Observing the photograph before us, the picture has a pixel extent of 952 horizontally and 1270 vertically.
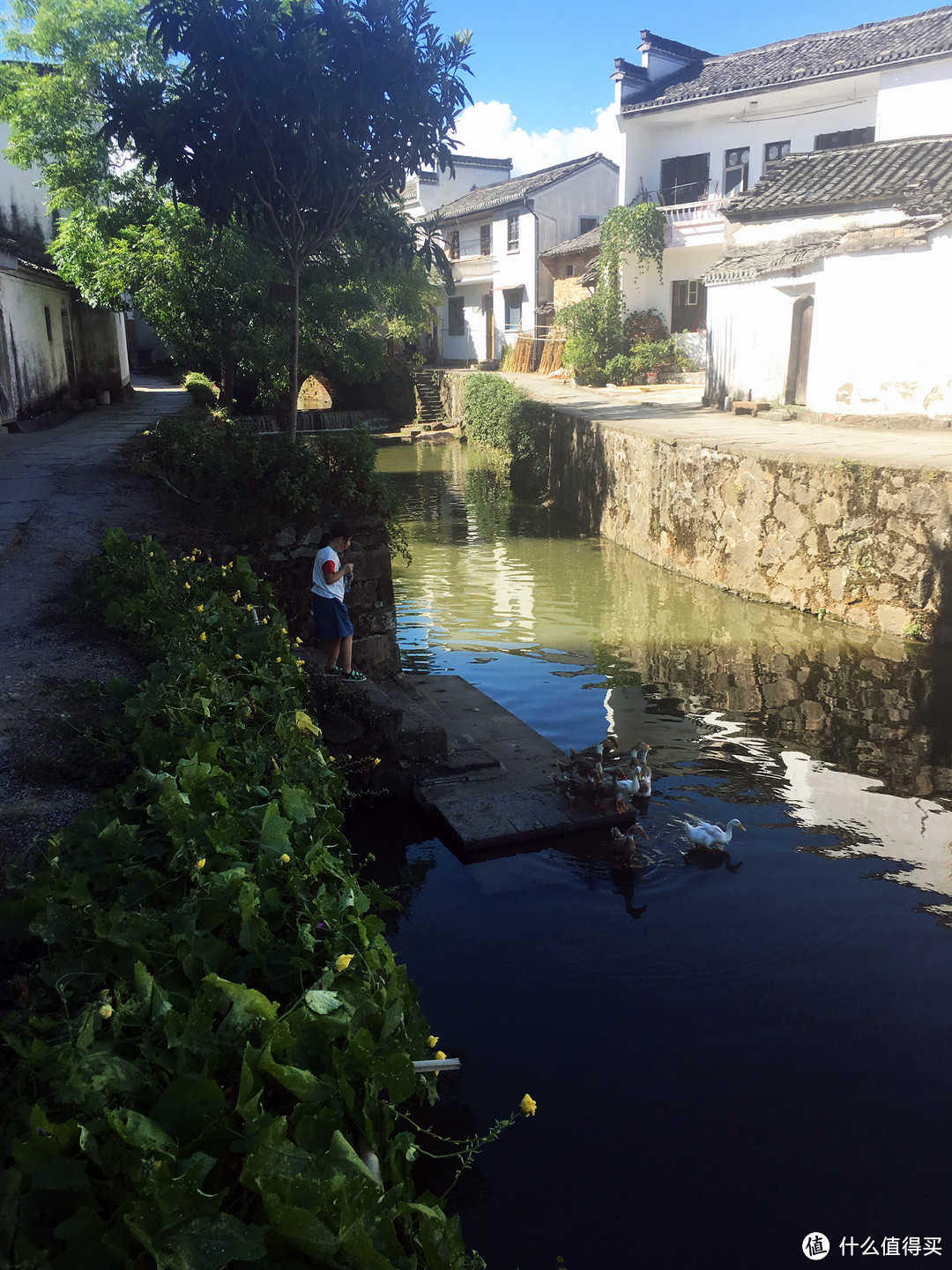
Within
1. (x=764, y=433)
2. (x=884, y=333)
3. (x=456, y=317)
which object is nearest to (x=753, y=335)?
(x=884, y=333)

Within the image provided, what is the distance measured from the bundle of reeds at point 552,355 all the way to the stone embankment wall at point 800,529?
17656 millimetres

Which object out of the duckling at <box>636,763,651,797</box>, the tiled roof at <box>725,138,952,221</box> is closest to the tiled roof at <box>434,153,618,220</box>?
the tiled roof at <box>725,138,952,221</box>

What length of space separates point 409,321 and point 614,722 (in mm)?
24043

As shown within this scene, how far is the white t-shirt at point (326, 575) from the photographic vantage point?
753 centimetres

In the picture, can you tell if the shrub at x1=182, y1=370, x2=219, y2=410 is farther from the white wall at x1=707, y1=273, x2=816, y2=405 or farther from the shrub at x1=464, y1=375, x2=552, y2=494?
the white wall at x1=707, y1=273, x2=816, y2=405

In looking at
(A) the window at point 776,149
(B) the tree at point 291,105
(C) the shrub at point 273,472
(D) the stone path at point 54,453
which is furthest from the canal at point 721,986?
(A) the window at point 776,149

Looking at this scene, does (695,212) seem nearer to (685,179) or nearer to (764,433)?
(685,179)

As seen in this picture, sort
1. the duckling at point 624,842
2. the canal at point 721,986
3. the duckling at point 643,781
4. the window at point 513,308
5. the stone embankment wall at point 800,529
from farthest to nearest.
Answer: the window at point 513,308, the stone embankment wall at point 800,529, the duckling at point 643,781, the duckling at point 624,842, the canal at point 721,986

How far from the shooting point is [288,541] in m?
8.38

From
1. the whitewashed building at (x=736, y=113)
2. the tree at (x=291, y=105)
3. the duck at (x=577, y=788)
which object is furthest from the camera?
the whitewashed building at (x=736, y=113)

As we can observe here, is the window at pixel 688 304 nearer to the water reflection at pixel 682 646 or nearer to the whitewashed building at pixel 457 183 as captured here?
the water reflection at pixel 682 646

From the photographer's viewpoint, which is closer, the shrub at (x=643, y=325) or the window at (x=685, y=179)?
the window at (x=685, y=179)

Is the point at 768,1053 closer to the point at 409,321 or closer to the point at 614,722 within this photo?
the point at 614,722

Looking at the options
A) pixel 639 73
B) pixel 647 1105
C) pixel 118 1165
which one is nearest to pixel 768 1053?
pixel 647 1105
